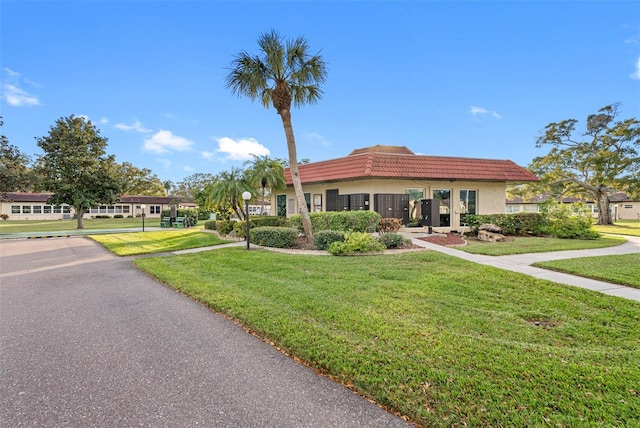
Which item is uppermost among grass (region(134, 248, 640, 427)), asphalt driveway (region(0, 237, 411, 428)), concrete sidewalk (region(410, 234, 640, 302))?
concrete sidewalk (region(410, 234, 640, 302))

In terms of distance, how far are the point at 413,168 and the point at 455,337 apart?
45.2 feet

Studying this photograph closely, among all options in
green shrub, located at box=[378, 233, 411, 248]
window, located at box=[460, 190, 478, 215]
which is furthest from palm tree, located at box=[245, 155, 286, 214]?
window, located at box=[460, 190, 478, 215]

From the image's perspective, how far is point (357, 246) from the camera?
10.3 metres

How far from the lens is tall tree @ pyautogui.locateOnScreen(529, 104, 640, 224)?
27469 millimetres

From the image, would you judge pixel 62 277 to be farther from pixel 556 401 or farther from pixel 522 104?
pixel 522 104

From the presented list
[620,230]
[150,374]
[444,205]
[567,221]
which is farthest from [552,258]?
[620,230]

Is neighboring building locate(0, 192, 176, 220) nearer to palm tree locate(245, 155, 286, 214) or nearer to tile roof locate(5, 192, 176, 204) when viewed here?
tile roof locate(5, 192, 176, 204)

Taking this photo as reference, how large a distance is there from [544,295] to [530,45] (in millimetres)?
14609

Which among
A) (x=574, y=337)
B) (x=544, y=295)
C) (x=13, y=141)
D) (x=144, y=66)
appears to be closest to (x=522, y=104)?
(x=544, y=295)

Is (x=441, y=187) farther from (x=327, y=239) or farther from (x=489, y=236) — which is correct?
(x=327, y=239)

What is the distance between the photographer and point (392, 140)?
22562 mm

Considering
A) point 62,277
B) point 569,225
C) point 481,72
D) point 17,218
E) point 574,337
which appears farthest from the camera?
point 17,218

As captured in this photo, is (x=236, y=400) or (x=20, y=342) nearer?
(x=236, y=400)

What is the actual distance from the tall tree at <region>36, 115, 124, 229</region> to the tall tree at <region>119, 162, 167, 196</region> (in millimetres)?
33561
